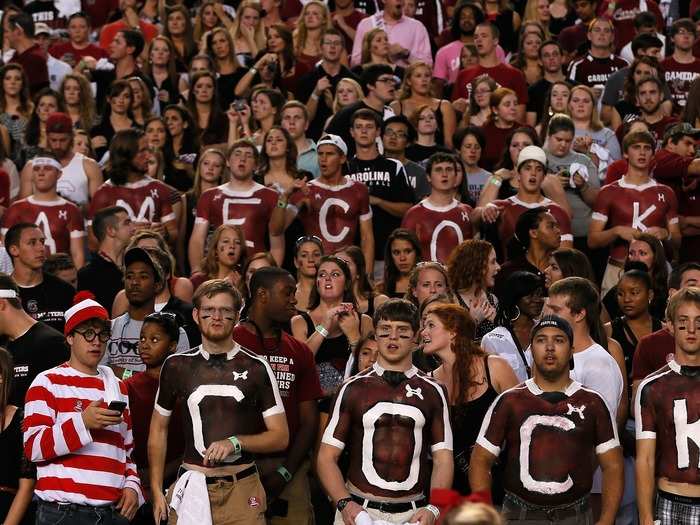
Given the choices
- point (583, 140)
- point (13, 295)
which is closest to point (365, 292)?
point (13, 295)

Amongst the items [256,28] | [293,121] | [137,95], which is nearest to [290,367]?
[293,121]

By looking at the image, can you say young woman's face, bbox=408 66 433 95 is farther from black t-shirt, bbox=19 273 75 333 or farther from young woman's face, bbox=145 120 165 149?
black t-shirt, bbox=19 273 75 333

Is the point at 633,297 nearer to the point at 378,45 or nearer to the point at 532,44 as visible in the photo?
the point at 378,45

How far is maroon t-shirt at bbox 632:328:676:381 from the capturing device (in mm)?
9680

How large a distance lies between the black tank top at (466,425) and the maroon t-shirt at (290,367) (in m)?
0.98

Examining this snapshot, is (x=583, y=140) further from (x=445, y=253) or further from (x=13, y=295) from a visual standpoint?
(x=13, y=295)

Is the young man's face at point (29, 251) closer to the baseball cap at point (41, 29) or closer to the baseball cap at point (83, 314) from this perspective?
the baseball cap at point (83, 314)

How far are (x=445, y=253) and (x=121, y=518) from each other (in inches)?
176

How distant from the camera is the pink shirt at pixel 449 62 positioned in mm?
17266

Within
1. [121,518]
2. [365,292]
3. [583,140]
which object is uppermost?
[583,140]

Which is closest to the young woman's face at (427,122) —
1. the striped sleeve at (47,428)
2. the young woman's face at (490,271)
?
the young woman's face at (490,271)

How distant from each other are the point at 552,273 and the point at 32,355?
3.53m

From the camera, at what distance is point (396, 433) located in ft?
28.1

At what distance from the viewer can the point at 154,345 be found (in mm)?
9406
